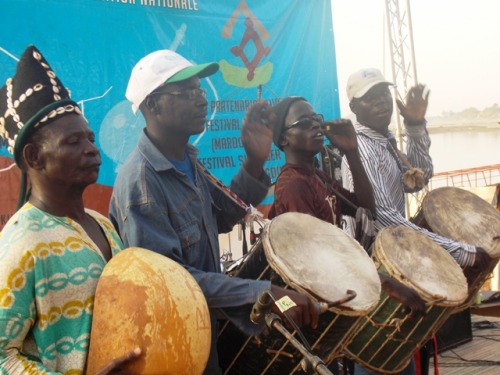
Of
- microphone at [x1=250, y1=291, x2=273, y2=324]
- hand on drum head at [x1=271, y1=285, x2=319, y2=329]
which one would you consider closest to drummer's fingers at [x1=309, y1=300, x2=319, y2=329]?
hand on drum head at [x1=271, y1=285, x2=319, y2=329]

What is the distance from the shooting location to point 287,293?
7.54 ft

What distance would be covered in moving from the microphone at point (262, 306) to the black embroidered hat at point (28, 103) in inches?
31.3

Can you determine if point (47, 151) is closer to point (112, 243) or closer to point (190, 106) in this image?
point (112, 243)

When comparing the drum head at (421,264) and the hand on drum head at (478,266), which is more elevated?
the drum head at (421,264)

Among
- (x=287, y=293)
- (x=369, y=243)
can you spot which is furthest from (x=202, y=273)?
(x=369, y=243)

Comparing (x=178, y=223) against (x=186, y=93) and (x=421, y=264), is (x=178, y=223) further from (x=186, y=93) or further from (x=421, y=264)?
(x=421, y=264)

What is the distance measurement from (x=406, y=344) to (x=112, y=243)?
2131 mm

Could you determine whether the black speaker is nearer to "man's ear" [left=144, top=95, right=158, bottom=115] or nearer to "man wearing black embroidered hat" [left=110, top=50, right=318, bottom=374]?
"man wearing black embroidered hat" [left=110, top=50, right=318, bottom=374]

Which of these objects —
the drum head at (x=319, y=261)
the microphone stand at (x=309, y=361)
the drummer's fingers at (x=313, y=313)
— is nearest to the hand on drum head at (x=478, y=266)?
Result: the drum head at (x=319, y=261)

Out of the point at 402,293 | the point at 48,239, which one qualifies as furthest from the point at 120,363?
the point at 402,293

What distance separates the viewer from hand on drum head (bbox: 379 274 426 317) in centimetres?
323

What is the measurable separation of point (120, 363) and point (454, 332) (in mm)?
5257

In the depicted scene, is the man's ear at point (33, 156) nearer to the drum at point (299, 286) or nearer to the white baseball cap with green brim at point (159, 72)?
the white baseball cap with green brim at point (159, 72)

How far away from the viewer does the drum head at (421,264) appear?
328 cm
